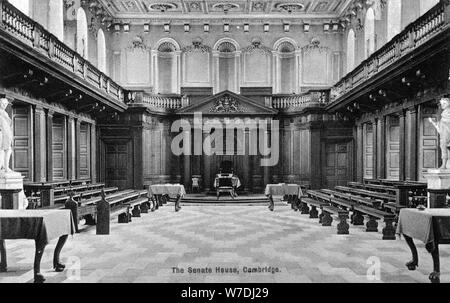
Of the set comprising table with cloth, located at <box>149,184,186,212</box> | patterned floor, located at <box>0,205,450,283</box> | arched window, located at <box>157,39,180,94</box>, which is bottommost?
patterned floor, located at <box>0,205,450,283</box>

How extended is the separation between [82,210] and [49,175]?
3900mm

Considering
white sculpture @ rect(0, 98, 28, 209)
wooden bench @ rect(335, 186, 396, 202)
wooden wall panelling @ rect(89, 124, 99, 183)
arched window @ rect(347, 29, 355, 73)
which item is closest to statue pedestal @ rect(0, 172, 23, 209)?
white sculpture @ rect(0, 98, 28, 209)

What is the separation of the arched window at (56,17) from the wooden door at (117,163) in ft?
14.4

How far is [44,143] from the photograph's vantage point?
11.4m

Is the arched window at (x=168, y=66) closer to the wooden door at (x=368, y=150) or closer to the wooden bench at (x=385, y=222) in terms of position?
the wooden door at (x=368, y=150)

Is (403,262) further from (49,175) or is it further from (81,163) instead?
(81,163)

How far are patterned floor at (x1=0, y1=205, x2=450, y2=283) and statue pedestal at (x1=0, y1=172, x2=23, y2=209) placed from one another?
734 millimetres

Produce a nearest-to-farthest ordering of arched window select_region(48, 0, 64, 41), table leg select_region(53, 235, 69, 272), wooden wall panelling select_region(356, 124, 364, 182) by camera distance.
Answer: table leg select_region(53, 235, 69, 272) → arched window select_region(48, 0, 64, 41) → wooden wall panelling select_region(356, 124, 364, 182)

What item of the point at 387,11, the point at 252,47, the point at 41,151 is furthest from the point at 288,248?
the point at 252,47

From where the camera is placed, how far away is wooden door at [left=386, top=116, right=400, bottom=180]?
13.0m

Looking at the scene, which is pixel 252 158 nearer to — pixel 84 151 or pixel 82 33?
pixel 84 151

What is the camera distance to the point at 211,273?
5.12m

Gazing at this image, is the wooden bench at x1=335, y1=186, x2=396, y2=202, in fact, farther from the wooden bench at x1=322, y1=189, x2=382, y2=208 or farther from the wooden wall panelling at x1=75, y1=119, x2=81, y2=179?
the wooden wall panelling at x1=75, y1=119, x2=81, y2=179

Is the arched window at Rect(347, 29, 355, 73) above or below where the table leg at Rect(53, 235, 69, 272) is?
above
